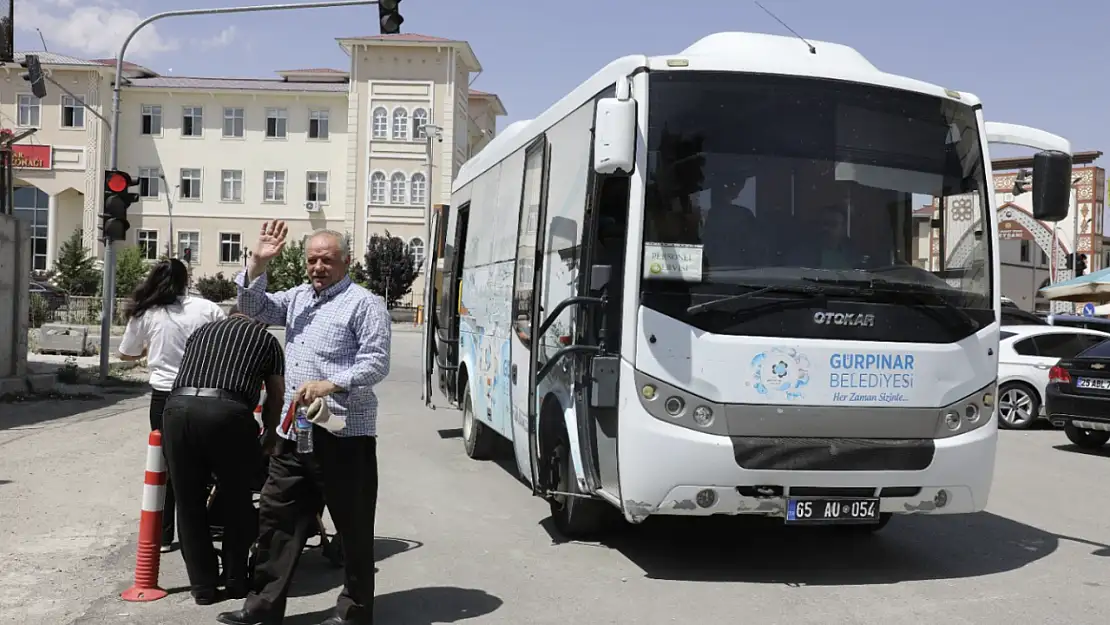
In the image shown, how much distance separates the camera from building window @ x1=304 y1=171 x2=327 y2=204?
227 feet

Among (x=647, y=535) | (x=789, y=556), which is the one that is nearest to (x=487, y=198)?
(x=647, y=535)

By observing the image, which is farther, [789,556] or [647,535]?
[647,535]

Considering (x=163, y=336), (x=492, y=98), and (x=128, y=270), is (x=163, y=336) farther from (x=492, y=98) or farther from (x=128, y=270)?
(x=492, y=98)

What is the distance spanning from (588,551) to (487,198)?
4708mm

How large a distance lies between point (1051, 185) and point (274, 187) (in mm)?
65652

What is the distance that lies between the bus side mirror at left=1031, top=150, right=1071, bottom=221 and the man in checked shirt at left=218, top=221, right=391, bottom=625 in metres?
4.46

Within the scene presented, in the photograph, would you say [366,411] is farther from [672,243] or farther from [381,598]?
[672,243]

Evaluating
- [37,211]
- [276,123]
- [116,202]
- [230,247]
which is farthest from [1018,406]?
[37,211]

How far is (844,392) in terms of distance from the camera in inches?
271

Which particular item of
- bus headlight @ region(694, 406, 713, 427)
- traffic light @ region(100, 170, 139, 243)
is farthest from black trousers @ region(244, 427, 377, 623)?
traffic light @ region(100, 170, 139, 243)

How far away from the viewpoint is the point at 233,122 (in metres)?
69.7

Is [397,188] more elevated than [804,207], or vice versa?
[397,188]

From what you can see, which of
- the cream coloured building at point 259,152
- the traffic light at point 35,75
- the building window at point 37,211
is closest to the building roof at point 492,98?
the cream coloured building at point 259,152

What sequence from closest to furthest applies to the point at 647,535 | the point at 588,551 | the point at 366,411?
1. the point at 366,411
2. the point at 588,551
3. the point at 647,535
